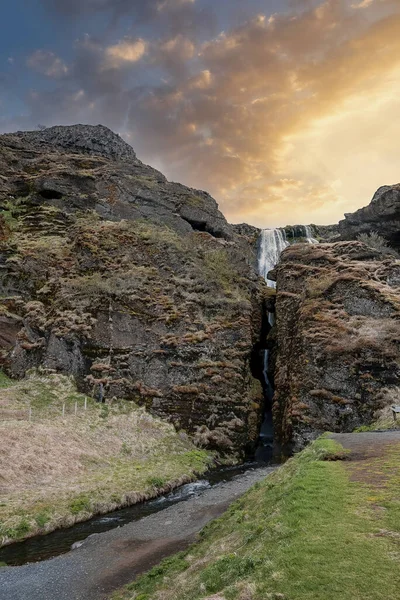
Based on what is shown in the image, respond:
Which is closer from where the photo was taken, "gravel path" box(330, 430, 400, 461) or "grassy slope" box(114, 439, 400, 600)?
"grassy slope" box(114, 439, 400, 600)

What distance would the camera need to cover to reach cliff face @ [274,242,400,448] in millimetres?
36594

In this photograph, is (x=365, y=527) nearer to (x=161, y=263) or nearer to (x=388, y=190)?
(x=161, y=263)

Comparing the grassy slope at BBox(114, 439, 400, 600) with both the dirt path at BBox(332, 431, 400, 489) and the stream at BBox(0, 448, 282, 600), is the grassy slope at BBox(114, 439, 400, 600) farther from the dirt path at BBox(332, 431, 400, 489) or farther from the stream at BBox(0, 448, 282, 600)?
the stream at BBox(0, 448, 282, 600)

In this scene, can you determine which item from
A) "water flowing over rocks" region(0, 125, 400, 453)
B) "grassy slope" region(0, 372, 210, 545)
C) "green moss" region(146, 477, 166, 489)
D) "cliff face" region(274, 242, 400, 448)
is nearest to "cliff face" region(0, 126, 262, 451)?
"water flowing over rocks" region(0, 125, 400, 453)

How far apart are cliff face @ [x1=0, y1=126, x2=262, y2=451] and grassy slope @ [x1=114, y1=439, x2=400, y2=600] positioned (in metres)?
23.2

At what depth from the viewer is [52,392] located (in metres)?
36.5

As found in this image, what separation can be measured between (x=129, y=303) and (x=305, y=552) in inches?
1518

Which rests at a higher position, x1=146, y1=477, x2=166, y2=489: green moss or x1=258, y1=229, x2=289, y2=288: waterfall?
x1=258, y1=229, x2=289, y2=288: waterfall

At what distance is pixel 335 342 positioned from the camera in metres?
40.0

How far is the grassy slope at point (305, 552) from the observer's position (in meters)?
6.96

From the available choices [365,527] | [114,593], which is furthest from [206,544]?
[365,527]

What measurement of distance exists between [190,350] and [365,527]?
32721 mm

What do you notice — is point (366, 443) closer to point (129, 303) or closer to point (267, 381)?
point (267, 381)

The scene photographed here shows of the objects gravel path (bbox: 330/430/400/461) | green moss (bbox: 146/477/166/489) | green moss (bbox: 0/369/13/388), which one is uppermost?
green moss (bbox: 0/369/13/388)
